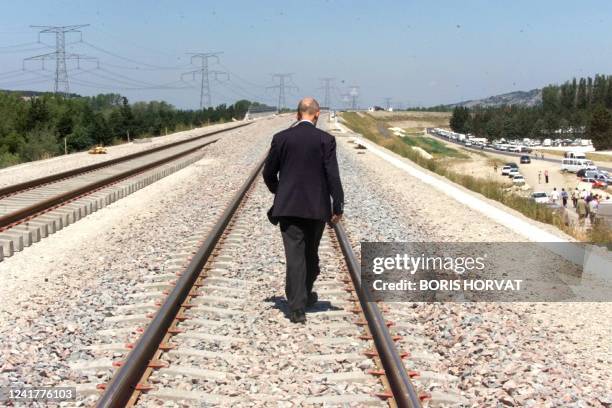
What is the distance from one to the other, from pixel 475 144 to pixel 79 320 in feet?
480

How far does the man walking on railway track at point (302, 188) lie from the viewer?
237 inches

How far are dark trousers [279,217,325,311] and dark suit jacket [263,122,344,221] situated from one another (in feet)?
0.49

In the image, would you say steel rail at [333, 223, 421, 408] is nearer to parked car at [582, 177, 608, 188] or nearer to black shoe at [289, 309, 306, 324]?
black shoe at [289, 309, 306, 324]

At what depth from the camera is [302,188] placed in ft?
19.7

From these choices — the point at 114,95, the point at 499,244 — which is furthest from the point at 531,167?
the point at 114,95

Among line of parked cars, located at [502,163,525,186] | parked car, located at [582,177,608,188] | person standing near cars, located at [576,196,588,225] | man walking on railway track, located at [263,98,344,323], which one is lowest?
parked car, located at [582,177,608,188]

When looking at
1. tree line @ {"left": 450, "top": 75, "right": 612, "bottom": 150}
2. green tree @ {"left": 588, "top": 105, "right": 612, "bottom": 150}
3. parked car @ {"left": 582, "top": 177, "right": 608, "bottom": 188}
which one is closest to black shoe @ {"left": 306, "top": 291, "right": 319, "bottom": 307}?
parked car @ {"left": 582, "top": 177, "right": 608, "bottom": 188}

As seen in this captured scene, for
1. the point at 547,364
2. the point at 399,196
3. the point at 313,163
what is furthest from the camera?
the point at 399,196

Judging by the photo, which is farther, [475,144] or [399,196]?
[475,144]

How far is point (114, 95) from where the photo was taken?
180750mm

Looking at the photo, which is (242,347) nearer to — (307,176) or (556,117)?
(307,176)

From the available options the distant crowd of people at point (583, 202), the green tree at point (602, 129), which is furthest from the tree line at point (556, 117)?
the distant crowd of people at point (583, 202)

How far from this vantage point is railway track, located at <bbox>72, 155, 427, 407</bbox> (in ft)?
14.7

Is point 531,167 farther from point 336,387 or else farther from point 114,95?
point 114,95
